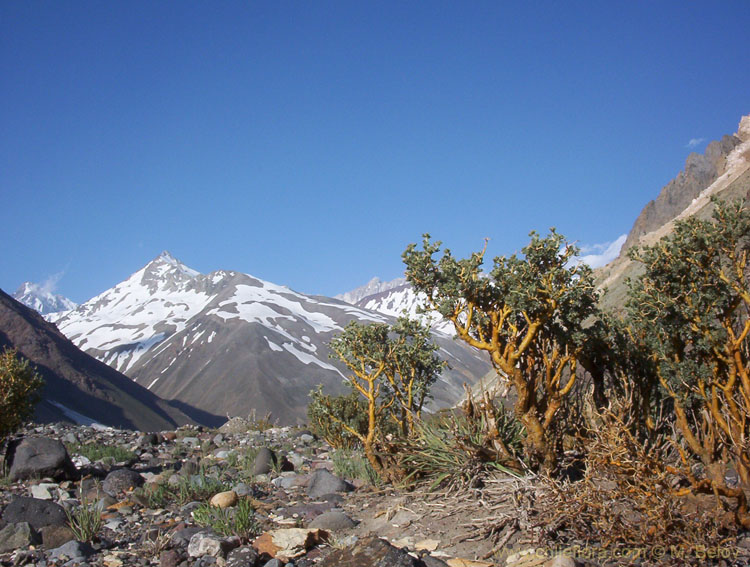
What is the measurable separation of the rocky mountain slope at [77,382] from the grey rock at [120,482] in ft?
235

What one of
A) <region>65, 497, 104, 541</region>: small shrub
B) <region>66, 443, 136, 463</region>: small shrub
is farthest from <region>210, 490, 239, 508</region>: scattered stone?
<region>66, 443, 136, 463</region>: small shrub

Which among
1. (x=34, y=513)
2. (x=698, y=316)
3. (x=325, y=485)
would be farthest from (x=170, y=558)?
(x=698, y=316)

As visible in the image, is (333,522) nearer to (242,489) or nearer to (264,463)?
(242,489)

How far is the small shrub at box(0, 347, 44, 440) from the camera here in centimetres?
1316

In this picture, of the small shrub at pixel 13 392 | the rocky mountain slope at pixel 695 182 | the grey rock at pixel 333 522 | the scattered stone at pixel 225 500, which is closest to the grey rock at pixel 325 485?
the scattered stone at pixel 225 500

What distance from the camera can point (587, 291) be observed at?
27.5ft

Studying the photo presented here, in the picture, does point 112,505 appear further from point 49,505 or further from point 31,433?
point 31,433

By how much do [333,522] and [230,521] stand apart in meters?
1.47

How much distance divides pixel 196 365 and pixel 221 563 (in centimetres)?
15121

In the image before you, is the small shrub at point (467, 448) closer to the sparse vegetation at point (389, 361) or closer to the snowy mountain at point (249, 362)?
the sparse vegetation at point (389, 361)

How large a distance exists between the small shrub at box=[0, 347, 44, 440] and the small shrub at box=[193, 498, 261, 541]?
28.9 ft

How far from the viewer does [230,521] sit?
7.21 meters

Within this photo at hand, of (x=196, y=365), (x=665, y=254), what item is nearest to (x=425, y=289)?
(x=665, y=254)

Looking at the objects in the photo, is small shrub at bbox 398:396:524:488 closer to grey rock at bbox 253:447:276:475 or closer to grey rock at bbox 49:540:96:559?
grey rock at bbox 253:447:276:475
